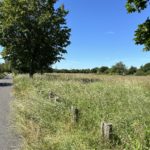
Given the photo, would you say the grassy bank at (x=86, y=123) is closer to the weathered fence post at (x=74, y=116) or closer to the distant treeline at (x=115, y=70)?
the weathered fence post at (x=74, y=116)

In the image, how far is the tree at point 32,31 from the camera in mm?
45562

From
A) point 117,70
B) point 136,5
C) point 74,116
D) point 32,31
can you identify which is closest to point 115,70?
point 117,70

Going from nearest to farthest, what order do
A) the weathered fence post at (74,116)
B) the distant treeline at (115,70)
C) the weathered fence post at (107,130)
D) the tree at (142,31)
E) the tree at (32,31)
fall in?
the weathered fence post at (107,130) < the weathered fence post at (74,116) < the tree at (142,31) < the tree at (32,31) < the distant treeline at (115,70)

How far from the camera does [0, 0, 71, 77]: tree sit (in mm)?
45562

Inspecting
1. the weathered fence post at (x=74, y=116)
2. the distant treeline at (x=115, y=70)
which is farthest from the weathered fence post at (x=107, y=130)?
the distant treeline at (x=115, y=70)

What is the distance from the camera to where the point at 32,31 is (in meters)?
45.7

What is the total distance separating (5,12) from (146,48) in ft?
113

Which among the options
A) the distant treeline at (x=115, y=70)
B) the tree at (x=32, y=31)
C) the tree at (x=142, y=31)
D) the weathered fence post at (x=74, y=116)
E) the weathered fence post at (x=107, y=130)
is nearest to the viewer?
the weathered fence post at (x=107, y=130)

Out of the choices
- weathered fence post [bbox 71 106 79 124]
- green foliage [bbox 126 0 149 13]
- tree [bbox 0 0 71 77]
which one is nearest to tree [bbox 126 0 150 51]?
green foliage [bbox 126 0 149 13]

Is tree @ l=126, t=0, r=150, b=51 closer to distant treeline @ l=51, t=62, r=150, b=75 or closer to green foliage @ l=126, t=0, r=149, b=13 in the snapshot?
green foliage @ l=126, t=0, r=149, b=13

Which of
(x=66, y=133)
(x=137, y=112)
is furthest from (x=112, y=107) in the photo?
(x=66, y=133)

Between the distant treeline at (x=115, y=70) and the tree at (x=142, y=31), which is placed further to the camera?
the distant treeline at (x=115, y=70)

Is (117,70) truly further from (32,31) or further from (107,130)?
(107,130)

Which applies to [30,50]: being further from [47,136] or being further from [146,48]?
[47,136]
